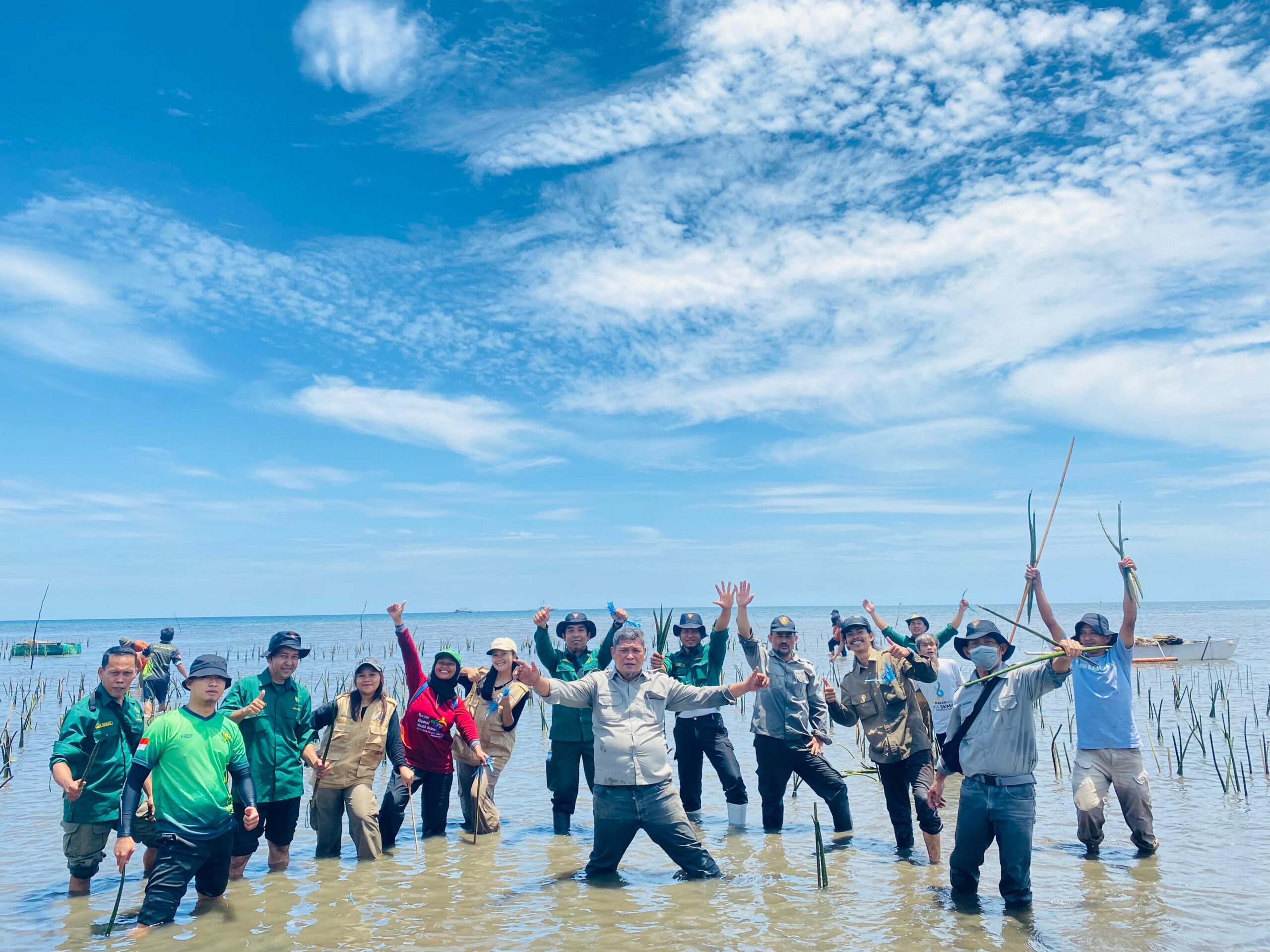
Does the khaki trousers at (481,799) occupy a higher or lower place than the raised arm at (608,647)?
lower

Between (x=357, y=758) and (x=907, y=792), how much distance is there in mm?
5396

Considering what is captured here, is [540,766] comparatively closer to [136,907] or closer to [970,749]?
[136,907]

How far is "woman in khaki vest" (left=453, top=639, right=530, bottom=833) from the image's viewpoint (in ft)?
29.1

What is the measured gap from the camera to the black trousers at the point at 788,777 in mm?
8180

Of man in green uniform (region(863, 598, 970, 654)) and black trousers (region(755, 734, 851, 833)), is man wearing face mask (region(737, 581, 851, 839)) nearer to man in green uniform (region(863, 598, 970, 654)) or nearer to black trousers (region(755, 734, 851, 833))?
black trousers (region(755, 734, 851, 833))

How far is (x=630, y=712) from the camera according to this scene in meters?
6.78

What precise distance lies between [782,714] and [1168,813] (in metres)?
5.32

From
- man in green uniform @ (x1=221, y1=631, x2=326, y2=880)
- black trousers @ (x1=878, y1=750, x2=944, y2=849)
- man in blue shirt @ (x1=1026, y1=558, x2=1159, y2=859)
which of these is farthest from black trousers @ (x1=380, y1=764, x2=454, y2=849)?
man in blue shirt @ (x1=1026, y1=558, x2=1159, y2=859)

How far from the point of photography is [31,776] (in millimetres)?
12883

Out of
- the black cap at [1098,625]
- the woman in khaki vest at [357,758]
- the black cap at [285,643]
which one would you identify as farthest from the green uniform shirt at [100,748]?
the black cap at [1098,625]

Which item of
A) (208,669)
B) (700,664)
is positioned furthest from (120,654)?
(700,664)

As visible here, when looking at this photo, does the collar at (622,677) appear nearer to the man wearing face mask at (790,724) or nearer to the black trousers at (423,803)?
the man wearing face mask at (790,724)

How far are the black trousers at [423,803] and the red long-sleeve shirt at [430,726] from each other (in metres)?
0.13

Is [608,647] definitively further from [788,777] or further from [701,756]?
[788,777]
